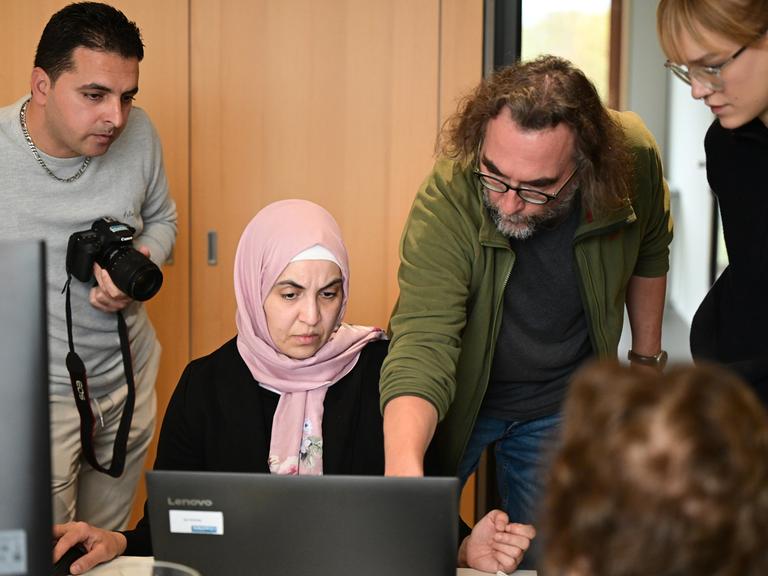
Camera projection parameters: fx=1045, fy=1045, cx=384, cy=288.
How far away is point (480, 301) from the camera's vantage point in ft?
6.21

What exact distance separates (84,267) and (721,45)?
1.33 meters

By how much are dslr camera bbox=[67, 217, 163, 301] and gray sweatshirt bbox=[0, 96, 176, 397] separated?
0.06 m

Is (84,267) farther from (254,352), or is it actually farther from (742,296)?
(742,296)

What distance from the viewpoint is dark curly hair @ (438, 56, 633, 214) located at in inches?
68.0

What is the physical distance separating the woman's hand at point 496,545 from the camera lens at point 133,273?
3.02 feet

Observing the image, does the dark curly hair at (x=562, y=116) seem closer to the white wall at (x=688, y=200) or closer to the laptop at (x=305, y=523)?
the laptop at (x=305, y=523)

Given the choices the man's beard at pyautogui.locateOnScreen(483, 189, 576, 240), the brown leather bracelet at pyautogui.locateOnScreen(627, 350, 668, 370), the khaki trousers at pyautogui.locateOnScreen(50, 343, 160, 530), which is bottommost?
the khaki trousers at pyautogui.locateOnScreen(50, 343, 160, 530)

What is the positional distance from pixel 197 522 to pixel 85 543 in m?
0.41

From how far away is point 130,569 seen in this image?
1398mm

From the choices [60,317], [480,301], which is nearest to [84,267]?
[60,317]

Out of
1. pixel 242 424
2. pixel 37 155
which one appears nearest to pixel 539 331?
pixel 242 424

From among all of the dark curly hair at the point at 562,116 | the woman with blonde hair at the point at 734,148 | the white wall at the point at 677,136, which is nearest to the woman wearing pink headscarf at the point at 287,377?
the dark curly hair at the point at 562,116

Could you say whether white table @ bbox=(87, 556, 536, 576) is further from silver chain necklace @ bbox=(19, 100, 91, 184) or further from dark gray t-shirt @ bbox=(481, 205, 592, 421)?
silver chain necklace @ bbox=(19, 100, 91, 184)

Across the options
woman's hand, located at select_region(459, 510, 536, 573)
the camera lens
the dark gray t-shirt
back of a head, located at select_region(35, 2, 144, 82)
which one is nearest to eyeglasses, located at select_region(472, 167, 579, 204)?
the dark gray t-shirt
